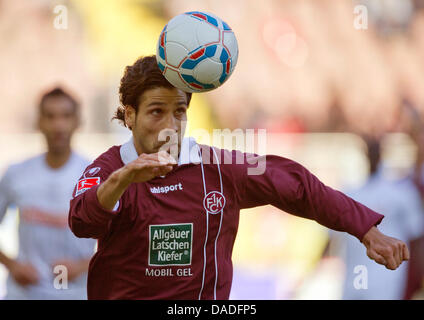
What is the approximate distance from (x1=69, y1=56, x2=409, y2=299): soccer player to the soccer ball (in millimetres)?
80

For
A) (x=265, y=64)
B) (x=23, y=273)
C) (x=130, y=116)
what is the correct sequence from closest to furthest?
Result: (x=130, y=116) < (x=23, y=273) < (x=265, y=64)

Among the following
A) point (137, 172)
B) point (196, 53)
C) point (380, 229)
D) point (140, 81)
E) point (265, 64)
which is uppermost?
point (265, 64)

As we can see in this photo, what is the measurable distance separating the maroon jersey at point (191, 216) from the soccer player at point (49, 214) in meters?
2.31

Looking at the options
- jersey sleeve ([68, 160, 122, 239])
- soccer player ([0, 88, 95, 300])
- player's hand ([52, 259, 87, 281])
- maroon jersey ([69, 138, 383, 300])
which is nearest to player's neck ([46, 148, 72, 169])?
soccer player ([0, 88, 95, 300])

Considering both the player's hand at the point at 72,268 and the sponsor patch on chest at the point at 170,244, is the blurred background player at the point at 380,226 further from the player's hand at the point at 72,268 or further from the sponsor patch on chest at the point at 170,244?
the sponsor patch on chest at the point at 170,244

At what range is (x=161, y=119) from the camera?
3432mm

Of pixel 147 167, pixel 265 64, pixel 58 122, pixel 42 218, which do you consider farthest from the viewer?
pixel 265 64

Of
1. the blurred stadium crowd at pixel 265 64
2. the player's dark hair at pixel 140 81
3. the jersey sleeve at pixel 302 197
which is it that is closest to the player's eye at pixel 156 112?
the player's dark hair at pixel 140 81

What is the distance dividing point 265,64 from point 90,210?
6.78 m

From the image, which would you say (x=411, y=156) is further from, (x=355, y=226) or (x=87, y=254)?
(x=355, y=226)

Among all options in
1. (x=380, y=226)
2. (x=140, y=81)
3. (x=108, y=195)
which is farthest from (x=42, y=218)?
(x=380, y=226)

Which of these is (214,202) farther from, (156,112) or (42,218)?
(42,218)
